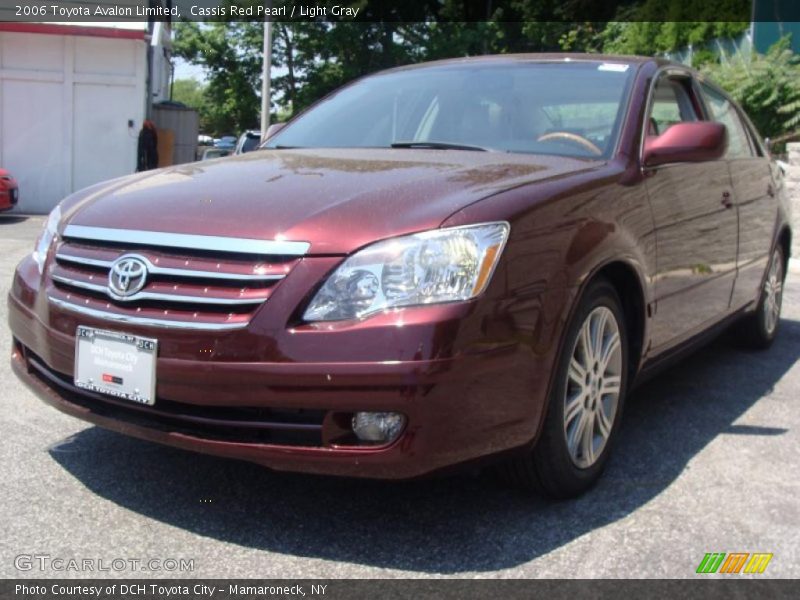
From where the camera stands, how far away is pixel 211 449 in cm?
267

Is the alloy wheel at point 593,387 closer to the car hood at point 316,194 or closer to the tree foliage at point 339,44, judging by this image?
the car hood at point 316,194

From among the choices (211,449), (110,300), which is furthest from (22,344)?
(211,449)

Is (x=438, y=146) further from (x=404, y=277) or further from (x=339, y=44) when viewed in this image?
(x=339, y=44)

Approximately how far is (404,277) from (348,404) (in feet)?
1.26

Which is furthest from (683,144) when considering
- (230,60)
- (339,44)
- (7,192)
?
(230,60)

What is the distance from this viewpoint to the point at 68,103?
54.1ft

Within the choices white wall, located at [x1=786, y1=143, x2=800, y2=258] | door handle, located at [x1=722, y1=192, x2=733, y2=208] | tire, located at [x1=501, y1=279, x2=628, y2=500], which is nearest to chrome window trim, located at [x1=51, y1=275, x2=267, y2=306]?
tire, located at [x1=501, y1=279, x2=628, y2=500]

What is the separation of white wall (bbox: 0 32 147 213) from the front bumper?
49.1 ft

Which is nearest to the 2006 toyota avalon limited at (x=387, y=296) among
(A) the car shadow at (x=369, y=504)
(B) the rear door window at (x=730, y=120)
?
(A) the car shadow at (x=369, y=504)

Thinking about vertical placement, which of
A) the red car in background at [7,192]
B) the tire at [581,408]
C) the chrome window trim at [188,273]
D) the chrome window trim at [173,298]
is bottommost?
the red car in background at [7,192]

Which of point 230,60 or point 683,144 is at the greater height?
point 683,144

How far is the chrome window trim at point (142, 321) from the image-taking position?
2.57 m

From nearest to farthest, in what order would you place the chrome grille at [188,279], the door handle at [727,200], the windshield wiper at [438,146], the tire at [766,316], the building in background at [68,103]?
the chrome grille at [188,279]
the windshield wiper at [438,146]
the door handle at [727,200]
the tire at [766,316]
the building in background at [68,103]

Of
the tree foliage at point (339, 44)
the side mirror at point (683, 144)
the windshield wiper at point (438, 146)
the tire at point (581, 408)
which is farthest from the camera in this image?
the tree foliage at point (339, 44)
